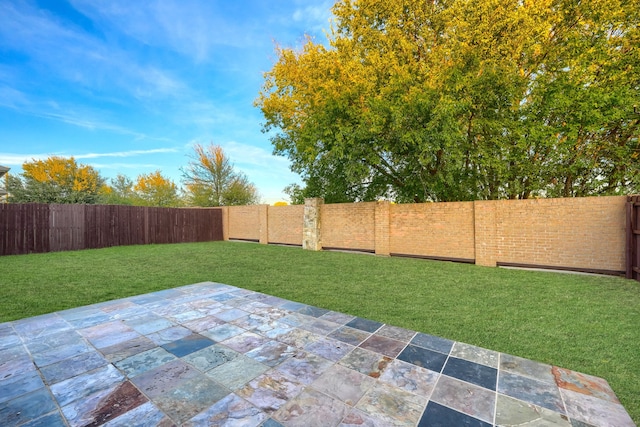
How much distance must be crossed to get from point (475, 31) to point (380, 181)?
5184mm

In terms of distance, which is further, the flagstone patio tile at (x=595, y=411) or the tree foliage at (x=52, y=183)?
the tree foliage at (x=52, y=183)

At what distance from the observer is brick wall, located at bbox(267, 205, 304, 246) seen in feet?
36.4

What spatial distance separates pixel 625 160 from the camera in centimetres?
690

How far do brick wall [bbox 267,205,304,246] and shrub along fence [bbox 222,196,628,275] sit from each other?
0.14m

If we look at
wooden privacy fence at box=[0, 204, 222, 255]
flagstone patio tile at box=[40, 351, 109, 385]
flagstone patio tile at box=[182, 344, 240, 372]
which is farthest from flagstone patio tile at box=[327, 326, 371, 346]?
wooden privacy fence at box=[0, 204, 222, 255]

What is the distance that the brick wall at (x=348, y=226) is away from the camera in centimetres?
905

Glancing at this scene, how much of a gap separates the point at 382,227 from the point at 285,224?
14.8ft

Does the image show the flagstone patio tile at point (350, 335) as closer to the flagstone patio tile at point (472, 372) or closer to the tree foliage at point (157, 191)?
the flagstone patio tile at point (472, 372)

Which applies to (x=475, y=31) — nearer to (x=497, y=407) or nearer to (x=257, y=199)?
(x=497, y=407)

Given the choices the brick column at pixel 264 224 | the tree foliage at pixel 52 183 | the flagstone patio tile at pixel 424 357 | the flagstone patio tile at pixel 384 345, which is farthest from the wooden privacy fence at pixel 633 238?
the tree foliage at pixel 52 183

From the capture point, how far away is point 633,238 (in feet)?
16.5

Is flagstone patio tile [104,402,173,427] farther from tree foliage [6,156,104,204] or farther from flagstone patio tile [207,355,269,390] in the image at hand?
tree foliage [6,156,104,204]

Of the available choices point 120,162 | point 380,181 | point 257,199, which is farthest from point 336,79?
point 120,162

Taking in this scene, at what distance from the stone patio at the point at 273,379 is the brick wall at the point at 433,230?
5324 millimetres
